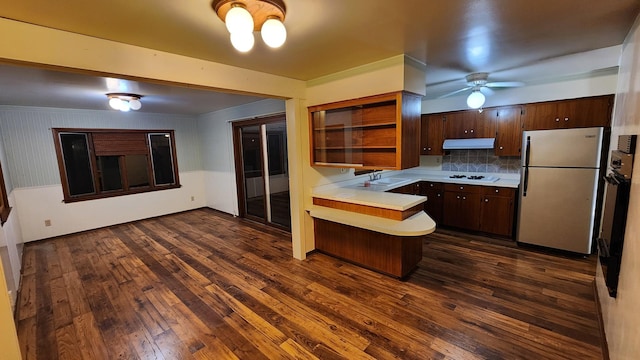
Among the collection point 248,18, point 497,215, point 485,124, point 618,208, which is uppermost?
point 248,18

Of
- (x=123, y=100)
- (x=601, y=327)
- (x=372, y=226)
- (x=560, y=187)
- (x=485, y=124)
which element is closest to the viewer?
(x=601, y=327)

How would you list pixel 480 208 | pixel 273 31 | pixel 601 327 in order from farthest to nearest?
1. pixel 480 208
2. pixel 601 327
3. pixel 273 31

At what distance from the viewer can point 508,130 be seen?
4090mm

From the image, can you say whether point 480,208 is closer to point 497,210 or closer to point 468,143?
point 497,210

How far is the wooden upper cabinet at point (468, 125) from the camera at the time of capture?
4.26m

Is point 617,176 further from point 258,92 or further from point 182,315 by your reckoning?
point 182,315

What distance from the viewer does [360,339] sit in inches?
83.0

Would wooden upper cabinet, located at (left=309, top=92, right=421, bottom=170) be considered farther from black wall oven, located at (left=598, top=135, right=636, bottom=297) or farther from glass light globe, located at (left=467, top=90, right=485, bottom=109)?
black wall oven, located at (left=598, top=135, right=636, bottom=297)

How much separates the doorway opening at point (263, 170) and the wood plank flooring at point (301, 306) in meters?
1.21

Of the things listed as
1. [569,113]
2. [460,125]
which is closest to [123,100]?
[460,125]

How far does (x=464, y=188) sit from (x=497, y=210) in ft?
1.81

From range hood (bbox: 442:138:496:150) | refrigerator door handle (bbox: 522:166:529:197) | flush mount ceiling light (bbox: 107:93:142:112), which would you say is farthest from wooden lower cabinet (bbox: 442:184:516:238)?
flush mount ceiling light (bbox: 107:93:142:112)

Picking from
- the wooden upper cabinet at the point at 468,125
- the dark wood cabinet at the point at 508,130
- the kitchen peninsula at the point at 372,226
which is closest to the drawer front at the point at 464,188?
the kitchen peninsula at the point at 372,226

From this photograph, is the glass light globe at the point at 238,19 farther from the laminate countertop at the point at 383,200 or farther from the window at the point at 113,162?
the window at the point at 113,162
